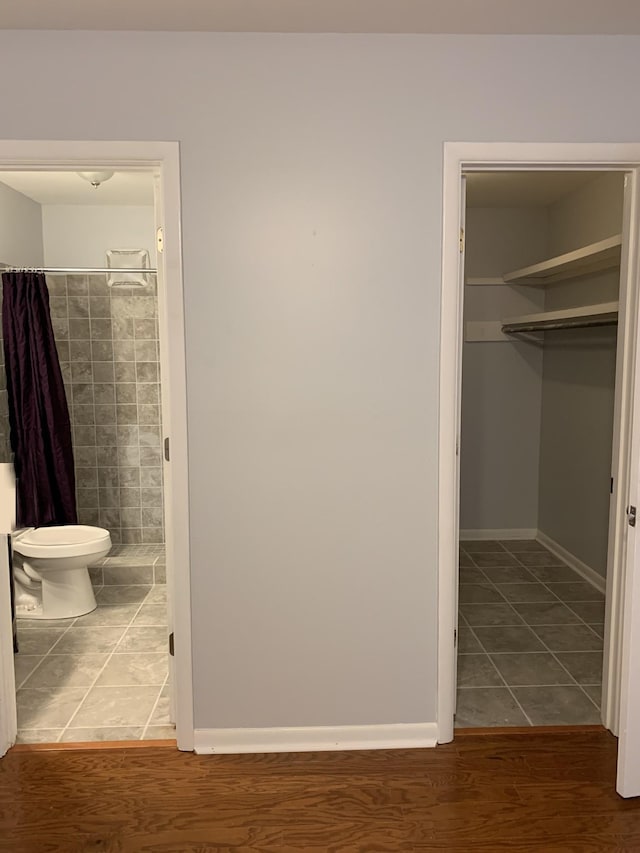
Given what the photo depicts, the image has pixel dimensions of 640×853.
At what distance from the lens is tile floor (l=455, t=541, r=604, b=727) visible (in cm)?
293

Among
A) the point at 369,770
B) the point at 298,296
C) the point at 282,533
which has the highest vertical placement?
the point at 298,296

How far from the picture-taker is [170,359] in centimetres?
249

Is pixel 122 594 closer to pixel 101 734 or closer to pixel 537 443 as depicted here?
pixel 101 734

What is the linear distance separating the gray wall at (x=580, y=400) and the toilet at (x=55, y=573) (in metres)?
2.98

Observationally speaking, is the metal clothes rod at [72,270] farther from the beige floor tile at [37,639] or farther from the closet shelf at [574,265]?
the closet shelf at [574,265]

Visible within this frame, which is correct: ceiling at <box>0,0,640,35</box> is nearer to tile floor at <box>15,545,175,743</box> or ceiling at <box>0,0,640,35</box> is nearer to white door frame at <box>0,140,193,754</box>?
white door frame at <box>0,140,193,754</box>

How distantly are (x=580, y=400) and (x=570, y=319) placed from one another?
53cm

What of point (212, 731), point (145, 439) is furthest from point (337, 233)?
point (145, 439)

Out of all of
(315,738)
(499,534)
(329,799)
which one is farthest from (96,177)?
(499,534)

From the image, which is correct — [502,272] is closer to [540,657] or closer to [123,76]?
[540,657]

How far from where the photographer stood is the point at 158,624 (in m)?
3.87

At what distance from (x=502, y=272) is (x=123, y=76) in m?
3.54

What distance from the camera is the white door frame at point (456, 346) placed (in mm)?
2436

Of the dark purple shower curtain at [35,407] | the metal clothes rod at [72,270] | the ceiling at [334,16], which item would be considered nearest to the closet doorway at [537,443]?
the ceiling at [334,16]
